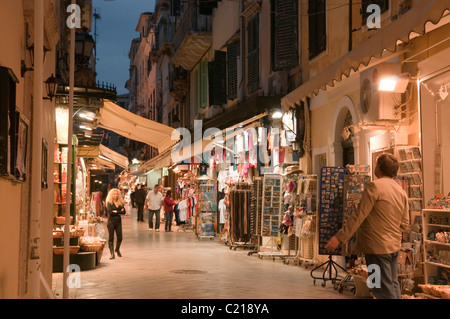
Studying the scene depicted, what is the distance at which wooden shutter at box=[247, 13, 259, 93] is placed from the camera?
20.2m

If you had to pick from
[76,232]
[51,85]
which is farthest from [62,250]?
[51,85]

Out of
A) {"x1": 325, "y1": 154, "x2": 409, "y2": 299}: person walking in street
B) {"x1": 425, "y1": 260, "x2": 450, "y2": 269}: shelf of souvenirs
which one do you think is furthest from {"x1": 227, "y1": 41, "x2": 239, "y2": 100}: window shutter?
{"x1": 325, "y1": 154, "x2": 409, "y2": 299}: person walking in street

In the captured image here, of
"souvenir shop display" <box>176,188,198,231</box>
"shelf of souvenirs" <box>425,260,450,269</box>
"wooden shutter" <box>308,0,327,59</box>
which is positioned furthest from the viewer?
"souvenir shop display" <box>176,188,198,231</box>

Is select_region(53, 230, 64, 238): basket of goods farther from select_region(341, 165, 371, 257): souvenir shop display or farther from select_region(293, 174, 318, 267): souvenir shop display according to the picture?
select_region(341, 165, 371, 257): souvenir shop display

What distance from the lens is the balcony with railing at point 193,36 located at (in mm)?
27719

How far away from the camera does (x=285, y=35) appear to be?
55.3ft

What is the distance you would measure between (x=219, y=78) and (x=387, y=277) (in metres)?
19.0

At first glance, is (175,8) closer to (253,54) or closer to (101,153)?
(101,153)

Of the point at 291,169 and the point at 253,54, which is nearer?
the point at 291,169

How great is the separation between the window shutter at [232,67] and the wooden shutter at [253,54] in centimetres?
210

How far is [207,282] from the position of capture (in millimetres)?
11625

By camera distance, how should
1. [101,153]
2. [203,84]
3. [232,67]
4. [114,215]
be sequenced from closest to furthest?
[114,215], [232,67], [101,153], [203,84]

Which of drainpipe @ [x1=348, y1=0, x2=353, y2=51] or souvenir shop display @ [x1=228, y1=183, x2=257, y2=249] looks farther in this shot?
souvenir shop display @ [x1=228, y1=183, x2=257, y2=249]

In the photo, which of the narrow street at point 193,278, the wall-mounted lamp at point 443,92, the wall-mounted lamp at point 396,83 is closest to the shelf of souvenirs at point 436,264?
the narrow street at point 193,278
